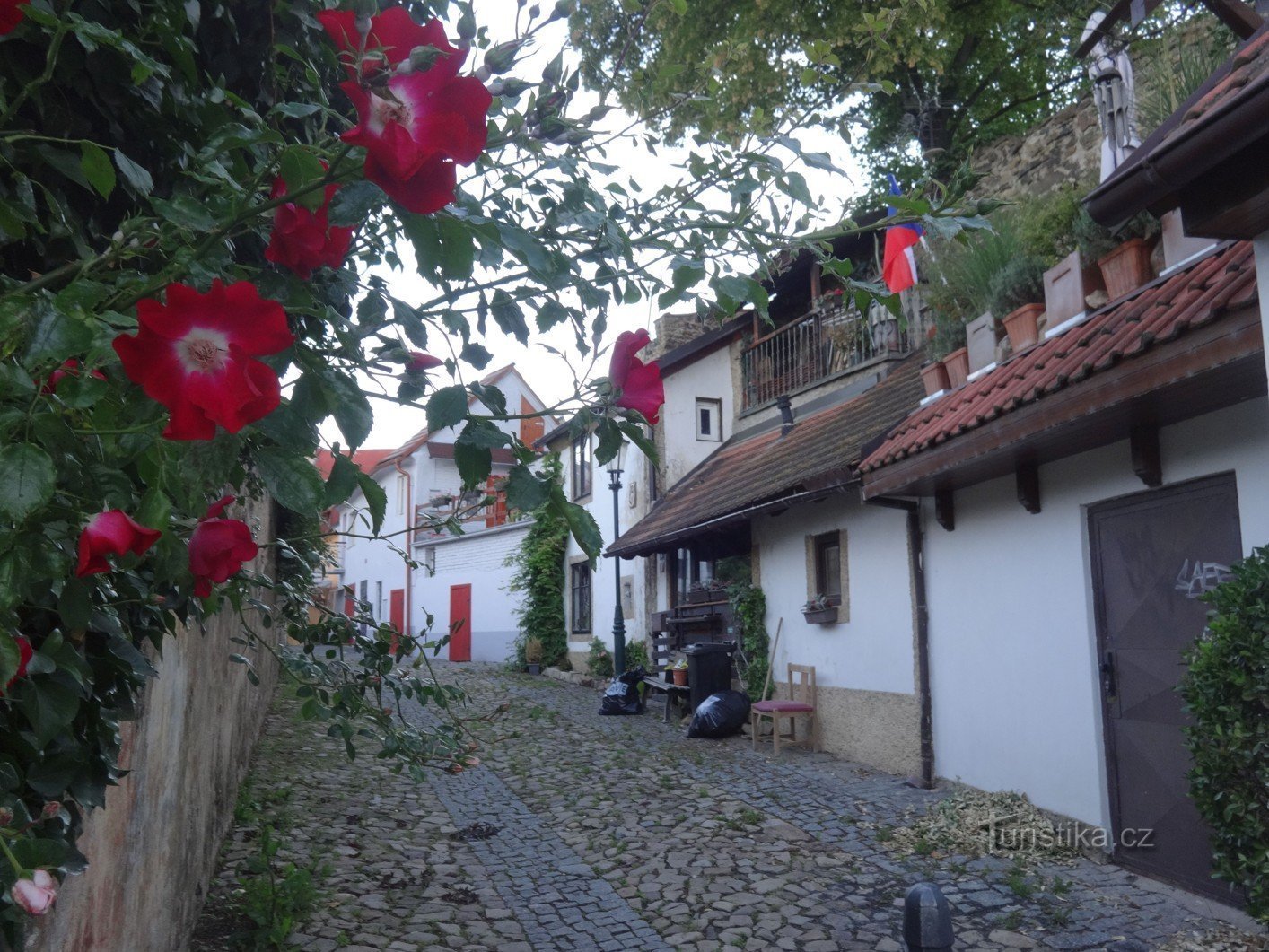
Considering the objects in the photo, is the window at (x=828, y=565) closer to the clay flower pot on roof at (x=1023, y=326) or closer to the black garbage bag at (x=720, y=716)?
the black garbage bag at (x=720, y=716)

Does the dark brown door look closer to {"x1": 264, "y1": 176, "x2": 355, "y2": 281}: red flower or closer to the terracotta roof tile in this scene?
the terracotta roof tile

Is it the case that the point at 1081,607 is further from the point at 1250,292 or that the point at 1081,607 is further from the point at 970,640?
the point at 1250,292

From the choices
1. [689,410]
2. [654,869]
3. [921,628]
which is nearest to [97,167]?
[654,869]

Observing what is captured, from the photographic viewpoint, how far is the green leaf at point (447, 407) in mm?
1571

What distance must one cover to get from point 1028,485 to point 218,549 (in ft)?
21.2

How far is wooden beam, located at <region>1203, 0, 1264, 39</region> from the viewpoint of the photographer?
5.52 m

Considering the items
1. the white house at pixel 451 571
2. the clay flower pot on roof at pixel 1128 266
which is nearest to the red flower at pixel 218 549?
the clay flower pot on roof at pixel 1128 266

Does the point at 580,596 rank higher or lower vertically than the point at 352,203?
lower

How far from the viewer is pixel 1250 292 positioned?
443 cm

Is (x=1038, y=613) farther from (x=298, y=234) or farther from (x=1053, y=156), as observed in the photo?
(x=298, y=234)

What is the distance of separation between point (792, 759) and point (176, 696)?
7.15 metres

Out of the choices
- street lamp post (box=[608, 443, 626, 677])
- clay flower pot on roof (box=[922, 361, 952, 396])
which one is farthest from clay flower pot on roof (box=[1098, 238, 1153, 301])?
street lamp post (box=[608, 443, 626, 677])

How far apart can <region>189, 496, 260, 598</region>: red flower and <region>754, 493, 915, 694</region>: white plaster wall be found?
8.01 meters

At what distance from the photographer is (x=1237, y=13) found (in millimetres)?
5559
